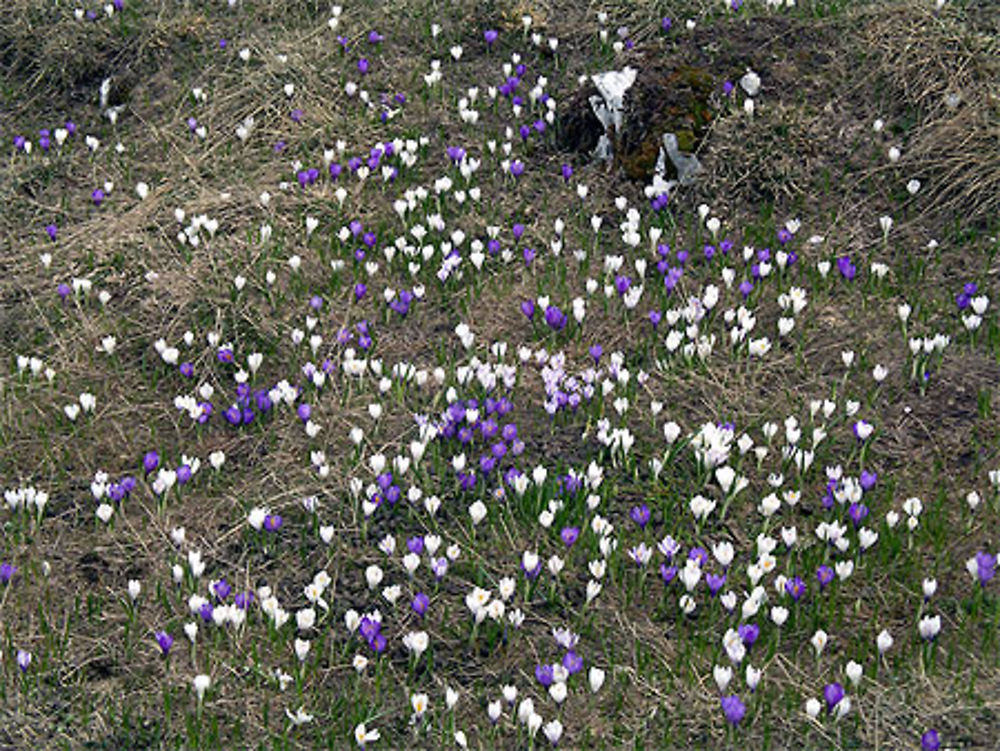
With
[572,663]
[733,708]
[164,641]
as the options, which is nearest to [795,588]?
[733,708]

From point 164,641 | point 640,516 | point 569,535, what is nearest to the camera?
point 164,641

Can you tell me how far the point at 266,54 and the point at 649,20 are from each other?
2586mm

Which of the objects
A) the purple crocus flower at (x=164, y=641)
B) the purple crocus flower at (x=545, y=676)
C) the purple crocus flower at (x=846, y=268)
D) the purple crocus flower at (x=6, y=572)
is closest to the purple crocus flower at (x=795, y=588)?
the purple crocus flower at (x=545, y=676)

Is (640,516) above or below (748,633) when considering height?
below

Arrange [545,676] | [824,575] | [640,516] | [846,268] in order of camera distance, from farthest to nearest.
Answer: [846,268]
[640,516]
[824,575]
[545,676]

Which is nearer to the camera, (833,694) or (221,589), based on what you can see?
(833,694)

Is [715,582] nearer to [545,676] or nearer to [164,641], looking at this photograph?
[545,676]

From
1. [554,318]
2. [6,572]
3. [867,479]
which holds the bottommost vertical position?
[554,318]

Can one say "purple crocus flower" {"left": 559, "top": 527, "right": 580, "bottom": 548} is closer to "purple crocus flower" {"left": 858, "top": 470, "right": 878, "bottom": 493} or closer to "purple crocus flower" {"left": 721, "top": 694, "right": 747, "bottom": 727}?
"purple crocus flower" {"left": 721, "top": 694, "right": 747, "bottom": 727}

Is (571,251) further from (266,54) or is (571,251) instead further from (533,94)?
(266,54)

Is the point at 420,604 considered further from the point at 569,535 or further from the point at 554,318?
the point at 554,318

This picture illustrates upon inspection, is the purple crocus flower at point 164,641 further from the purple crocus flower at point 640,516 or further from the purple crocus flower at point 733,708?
the purple crocus flower at point 733,708

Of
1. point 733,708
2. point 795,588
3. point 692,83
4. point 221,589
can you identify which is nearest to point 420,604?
point 221,589

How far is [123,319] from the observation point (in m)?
6.94
